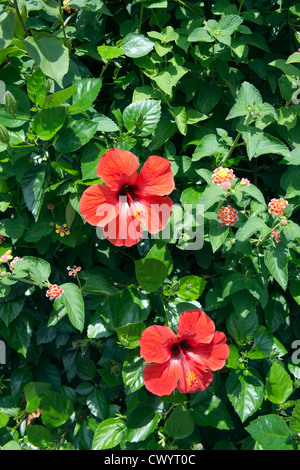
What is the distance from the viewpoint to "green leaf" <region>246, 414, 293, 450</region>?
1.43 meters

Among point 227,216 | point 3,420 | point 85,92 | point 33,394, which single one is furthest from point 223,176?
point 3,420

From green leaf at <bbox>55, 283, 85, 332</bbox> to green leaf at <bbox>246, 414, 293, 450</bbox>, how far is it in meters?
0.66

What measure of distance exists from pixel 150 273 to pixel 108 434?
635 millimetres

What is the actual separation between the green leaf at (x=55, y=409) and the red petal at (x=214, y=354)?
1.96ft

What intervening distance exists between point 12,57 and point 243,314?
109 cm

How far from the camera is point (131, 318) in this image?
1393 millimetres

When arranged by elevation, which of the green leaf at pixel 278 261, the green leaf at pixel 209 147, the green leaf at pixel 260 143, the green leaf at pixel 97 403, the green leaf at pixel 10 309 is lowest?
the green leaf at pixel 97 403

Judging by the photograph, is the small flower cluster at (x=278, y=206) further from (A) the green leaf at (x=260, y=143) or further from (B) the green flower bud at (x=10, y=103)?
(B) the green flower bud at (x=10, y=103)

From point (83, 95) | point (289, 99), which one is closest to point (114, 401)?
point (83, 95)

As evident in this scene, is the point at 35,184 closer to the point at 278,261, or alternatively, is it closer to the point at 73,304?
the point at 73,304

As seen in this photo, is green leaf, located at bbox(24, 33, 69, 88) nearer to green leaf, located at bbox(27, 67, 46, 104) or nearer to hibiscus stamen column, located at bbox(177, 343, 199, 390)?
green leaf, located at bbox(27, 67, 46, 104)

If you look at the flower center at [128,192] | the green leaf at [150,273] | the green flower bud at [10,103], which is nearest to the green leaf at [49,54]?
the green flower bud at [10,103]

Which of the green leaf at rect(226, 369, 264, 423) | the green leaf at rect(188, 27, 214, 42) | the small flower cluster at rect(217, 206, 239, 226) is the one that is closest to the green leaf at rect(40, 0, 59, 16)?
the green leaf at rect(188, 27, 214, 42)

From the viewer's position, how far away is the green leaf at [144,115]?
52.3 inches
